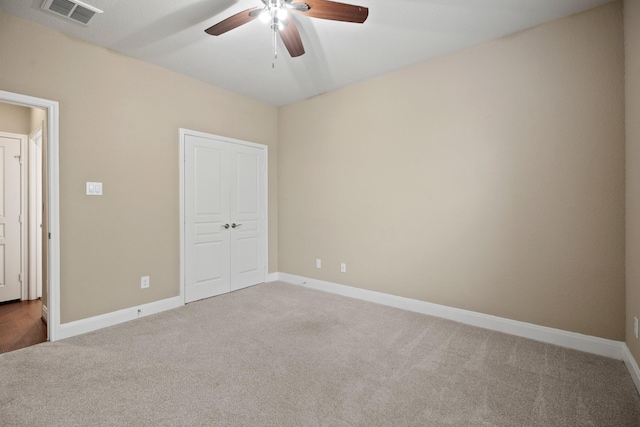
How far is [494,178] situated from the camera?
2.91 meters

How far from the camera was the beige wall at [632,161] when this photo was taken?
6.81 ft

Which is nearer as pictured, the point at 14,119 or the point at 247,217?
the point at 14,119

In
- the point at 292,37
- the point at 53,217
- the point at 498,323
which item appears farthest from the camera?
the point at 498,323

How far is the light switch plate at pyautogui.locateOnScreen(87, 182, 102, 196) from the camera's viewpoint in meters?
2.95

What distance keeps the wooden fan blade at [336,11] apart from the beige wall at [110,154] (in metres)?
2.26

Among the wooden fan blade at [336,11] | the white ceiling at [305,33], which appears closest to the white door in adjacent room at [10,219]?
the white ceiling at [305,33]

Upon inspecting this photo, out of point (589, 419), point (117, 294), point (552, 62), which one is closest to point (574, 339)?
point (589, 419)

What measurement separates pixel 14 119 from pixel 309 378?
16.2 feet

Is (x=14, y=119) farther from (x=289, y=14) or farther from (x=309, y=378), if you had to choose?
(x=309, y=378)

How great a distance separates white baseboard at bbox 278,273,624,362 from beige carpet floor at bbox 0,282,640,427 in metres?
0.09

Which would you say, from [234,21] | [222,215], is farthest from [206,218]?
[234,21]

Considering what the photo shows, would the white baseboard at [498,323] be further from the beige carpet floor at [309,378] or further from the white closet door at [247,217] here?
the white closet door at [247,217]

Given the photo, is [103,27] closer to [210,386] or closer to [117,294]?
[117,294]

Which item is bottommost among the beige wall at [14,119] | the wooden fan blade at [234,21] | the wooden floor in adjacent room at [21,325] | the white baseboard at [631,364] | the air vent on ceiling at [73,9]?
the wooden floor in adjacent room at [21,325]
